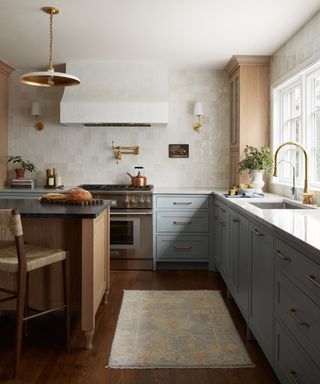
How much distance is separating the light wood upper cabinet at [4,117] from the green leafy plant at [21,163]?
9 centimetres

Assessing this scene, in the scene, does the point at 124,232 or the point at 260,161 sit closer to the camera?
the point at 260,161

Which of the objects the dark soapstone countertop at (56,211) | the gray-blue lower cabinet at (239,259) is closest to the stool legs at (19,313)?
the dark soapstone countertop at (56,211)

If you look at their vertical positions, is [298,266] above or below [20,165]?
below

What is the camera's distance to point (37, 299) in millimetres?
2887

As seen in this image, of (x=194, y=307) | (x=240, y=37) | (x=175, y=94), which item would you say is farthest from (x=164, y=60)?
(x=194, y=307)

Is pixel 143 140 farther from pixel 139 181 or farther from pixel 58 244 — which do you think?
pixel 58 244

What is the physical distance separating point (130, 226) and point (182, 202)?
62cm

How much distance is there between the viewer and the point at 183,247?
4629 millimetres

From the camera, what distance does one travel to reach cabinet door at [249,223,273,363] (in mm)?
2209

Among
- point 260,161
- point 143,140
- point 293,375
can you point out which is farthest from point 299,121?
point 293,375

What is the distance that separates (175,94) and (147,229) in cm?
178

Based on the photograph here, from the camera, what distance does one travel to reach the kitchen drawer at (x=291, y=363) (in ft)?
5.23

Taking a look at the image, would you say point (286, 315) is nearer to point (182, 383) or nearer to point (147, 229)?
point (182, 383)

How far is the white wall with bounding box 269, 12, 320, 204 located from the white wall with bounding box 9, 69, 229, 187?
0.91m
